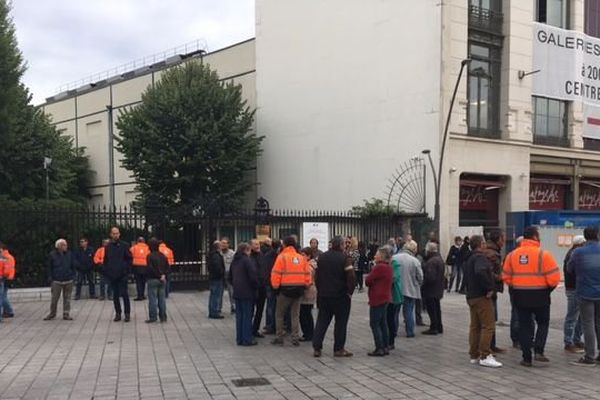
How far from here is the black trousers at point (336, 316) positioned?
9367 mm

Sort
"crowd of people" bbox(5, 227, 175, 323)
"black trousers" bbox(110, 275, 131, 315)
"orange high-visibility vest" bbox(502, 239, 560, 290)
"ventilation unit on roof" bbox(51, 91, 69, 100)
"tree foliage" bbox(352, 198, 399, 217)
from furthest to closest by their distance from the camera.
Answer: "ventilation unit on roof" bbox(51, 91, 69, 100), "tree foliage" bbox(352, 198, 399, 217), "black trousers" bbox(110, 275, 131, 315), "crowd of people" bbox(5, 227, 175, 323), "orange high-visibility vest" bbox(502, 239, 560, 290)

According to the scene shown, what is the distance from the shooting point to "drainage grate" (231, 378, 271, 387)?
773 cm

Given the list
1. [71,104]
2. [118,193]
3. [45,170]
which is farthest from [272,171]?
[71,104]

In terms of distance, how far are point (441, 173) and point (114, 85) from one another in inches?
1120

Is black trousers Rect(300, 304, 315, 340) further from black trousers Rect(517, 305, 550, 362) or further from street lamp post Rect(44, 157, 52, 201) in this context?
street lamp post Rect(44, 157, 52, 201)

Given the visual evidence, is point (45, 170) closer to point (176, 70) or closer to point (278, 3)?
point (176, 70)

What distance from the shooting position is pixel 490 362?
8.63 m

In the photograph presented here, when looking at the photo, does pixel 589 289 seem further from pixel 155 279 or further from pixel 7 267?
pixel 7 267

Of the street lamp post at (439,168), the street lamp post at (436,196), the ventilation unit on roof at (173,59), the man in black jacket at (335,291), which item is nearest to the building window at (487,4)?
the street lamp post at (439,168)

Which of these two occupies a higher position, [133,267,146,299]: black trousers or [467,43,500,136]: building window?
[467,43,500,136]: building window

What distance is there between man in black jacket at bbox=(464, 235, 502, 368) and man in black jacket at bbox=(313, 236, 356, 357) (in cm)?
168

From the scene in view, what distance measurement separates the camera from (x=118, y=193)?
148ft

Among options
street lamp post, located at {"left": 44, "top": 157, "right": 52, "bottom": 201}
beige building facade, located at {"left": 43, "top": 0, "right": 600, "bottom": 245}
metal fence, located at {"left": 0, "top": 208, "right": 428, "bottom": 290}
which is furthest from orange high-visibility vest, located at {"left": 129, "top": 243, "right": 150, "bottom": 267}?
street lamp post, located at {"left": 44, "top": 157, "right": 52, "bottom": 201}

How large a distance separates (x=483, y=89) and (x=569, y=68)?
210 inches
